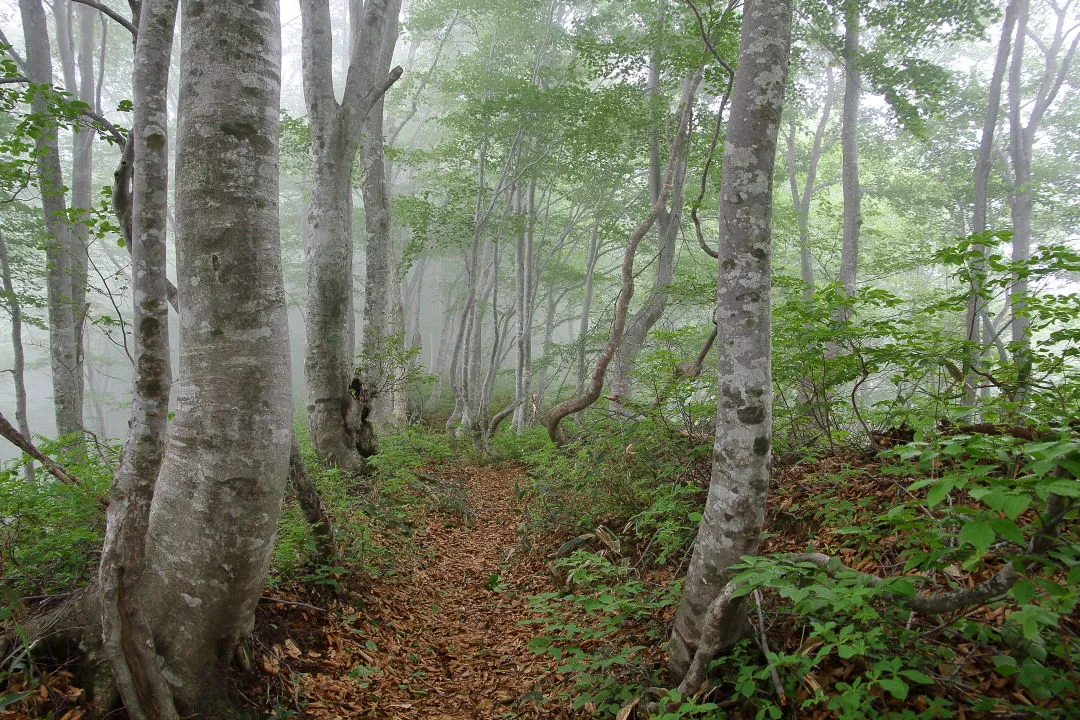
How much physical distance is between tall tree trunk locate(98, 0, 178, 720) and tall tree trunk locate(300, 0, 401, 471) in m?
3.82

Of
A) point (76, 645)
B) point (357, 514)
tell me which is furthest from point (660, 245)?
point (76, 645)

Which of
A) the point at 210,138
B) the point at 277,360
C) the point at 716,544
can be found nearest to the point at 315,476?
the point at 277,360

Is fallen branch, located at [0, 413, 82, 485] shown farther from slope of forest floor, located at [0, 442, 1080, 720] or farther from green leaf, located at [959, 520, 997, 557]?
green leaf, located at [959, 520, 997, 557]

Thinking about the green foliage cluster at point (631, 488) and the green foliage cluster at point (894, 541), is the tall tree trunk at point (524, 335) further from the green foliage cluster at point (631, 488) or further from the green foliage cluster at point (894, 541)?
the green foliage cluster at point (894, 541)

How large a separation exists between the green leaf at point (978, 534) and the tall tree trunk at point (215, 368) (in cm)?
289

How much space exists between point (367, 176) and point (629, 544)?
7698 millimetres

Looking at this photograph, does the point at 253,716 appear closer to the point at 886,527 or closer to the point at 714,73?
the point at 886,527

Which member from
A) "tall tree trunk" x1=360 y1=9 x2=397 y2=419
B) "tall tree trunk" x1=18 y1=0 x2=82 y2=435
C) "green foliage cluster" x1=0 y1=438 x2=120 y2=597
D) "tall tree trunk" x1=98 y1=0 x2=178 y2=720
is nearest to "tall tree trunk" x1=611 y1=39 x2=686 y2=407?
"tall tree trunk" x1=360 y1=9 x2=397 y2=419

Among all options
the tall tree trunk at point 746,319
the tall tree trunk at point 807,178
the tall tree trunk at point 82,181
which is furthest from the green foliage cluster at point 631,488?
the tall tree trunk at point 807,178

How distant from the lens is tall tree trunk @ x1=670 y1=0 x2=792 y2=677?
2.81 meters

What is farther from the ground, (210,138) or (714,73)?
(714,73)

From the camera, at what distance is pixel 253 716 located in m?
2.79

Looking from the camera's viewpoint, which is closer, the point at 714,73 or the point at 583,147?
the point at 714,73

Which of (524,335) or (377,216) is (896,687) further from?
(524,335)
